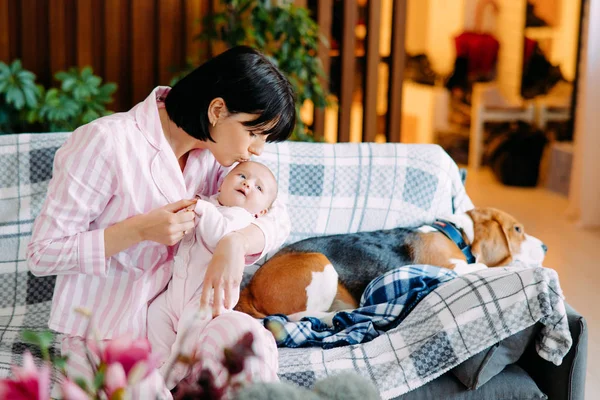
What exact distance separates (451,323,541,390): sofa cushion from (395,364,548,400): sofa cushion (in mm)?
20

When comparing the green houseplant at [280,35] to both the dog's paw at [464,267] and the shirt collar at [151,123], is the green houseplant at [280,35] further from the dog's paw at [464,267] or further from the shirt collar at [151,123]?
the shirt collar at [151,123]

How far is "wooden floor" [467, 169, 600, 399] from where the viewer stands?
11.4 feet

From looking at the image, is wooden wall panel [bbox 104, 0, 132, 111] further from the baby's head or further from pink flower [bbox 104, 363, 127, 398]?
pink flower [bbox 104, 363, 127, 398]

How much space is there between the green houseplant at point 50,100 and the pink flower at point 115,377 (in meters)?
2.75

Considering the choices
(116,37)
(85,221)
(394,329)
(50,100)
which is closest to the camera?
(85,221)

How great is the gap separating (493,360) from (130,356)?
1.35 m

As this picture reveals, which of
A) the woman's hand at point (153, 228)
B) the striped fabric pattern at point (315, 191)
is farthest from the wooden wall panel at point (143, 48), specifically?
the woman's hand at point (153, 228)

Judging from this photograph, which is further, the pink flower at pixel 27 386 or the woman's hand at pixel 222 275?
the woman's hand at pixel 222 275

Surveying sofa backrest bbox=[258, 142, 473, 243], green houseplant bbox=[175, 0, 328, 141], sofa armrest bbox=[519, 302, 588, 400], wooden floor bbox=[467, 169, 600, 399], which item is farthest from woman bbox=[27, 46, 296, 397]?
green houseplant bbox=[175, 0, 328, 141]

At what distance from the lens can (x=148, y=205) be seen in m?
1.78

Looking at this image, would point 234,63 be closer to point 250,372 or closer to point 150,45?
point 250,372

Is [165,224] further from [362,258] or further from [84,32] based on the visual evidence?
[84,32]

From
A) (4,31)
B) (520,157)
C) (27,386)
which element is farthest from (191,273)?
(520,157)

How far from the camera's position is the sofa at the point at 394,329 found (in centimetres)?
191
